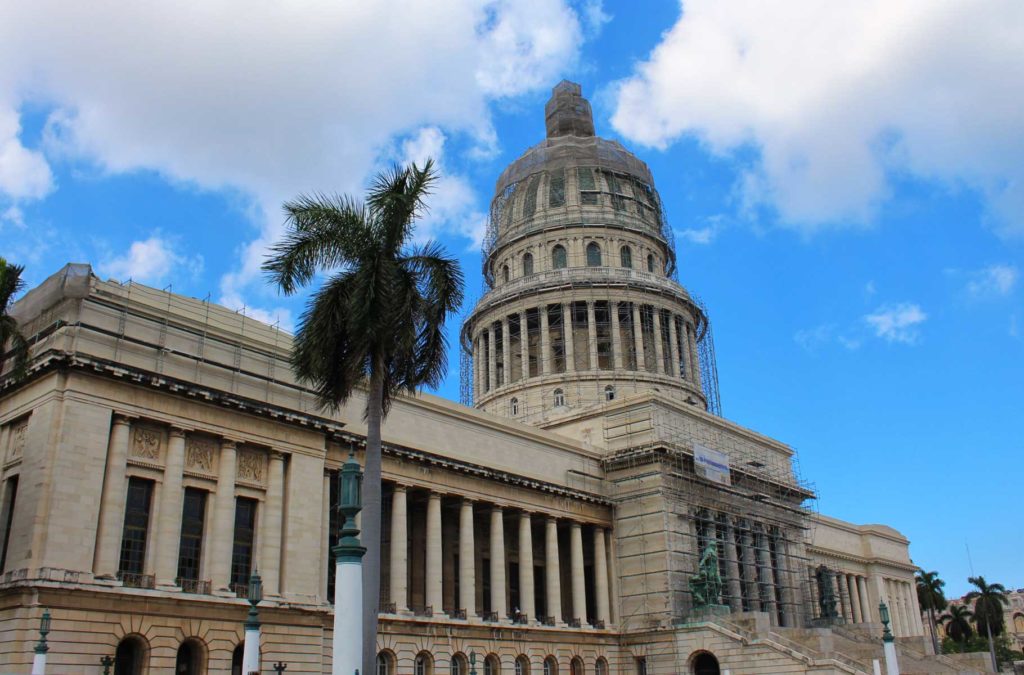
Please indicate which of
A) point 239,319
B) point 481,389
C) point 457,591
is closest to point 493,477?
point 457,591

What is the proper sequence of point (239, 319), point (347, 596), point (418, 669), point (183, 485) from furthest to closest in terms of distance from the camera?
point (418, 669) → point (239, 319) → point (183, 485) → point (347, 596)

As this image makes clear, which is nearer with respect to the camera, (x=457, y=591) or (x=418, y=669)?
(x=418, y=669)

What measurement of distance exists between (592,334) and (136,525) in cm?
4395

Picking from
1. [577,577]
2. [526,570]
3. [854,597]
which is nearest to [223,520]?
[526,570]

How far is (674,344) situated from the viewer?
248ft

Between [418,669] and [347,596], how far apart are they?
27889 mm

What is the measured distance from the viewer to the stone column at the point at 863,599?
82.1 m

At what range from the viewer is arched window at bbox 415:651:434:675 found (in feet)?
144

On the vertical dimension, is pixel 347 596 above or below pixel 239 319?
below

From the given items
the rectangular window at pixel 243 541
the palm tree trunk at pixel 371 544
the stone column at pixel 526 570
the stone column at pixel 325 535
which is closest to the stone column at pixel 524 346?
the stone column at pixel 526 570

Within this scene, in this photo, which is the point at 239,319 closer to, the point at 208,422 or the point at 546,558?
the point at 208,422

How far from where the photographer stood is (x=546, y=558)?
53.4m

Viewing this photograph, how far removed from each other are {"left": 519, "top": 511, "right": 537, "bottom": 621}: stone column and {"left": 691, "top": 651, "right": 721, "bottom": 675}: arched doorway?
8.86 meters

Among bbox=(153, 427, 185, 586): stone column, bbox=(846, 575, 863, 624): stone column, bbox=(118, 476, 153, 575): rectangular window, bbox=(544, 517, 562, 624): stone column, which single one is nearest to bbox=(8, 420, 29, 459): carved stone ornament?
bbox=(118, 476, 153, 575): rectangular window
